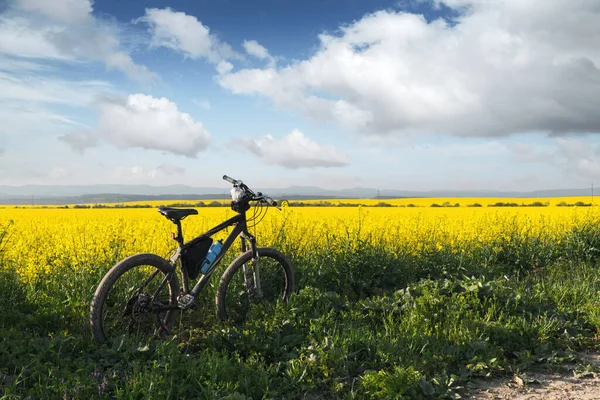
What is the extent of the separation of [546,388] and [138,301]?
3892 millimetres

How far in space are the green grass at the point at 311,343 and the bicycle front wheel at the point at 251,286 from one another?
241mm

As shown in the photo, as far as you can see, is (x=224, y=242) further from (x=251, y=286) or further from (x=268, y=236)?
(x=268, y=236)

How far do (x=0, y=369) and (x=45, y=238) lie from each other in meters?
5.56

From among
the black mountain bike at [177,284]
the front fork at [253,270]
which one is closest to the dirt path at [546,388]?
the black mountain bike at [177,284]

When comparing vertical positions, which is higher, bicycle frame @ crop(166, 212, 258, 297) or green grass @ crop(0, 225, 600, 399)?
bicycle frame @ crop(166, 212, 258, 297)

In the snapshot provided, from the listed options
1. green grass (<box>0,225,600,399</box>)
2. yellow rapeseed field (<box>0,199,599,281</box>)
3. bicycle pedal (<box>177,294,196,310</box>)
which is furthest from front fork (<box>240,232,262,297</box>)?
yellow rapeseed field (<box>0,199,599,281</box>)

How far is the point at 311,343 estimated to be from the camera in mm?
4391

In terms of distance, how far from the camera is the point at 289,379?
155 inches

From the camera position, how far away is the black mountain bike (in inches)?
185

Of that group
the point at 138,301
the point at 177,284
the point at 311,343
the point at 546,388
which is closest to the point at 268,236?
the point at 177,284

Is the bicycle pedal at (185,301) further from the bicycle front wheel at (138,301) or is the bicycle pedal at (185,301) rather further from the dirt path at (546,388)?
the dirt path at (546,388)

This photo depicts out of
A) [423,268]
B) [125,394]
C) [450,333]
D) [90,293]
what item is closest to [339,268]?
[423,268]

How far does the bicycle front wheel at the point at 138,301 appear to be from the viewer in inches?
177

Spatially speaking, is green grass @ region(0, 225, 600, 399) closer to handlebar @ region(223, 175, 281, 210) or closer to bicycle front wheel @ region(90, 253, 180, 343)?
bicycle front wheel @ region(90, 253, 180, 343)
